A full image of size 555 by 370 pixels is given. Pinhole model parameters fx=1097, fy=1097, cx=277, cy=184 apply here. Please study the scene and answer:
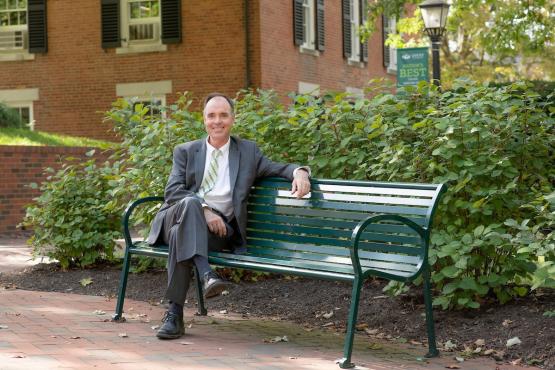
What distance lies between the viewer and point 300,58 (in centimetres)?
2642

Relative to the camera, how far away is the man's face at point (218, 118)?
23.3ft

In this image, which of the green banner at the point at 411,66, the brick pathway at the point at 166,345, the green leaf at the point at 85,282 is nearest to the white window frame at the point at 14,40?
the green banner at the point at 411,66

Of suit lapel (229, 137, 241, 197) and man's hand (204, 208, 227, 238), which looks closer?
man's hand (204, 208, 227, 238)

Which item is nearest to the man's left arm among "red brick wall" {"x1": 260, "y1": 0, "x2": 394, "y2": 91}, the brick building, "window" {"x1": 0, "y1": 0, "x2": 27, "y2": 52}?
the brick building

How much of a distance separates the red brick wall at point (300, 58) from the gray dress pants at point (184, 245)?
1745 cm

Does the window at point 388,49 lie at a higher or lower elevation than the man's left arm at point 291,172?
higher

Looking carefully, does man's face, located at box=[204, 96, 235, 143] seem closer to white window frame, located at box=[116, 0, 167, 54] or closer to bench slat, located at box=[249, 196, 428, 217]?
bench slat, located at box=[249, 196, 428, 217]

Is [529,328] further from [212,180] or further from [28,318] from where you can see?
[28,318]

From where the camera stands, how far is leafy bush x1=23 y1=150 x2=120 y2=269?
386 inches

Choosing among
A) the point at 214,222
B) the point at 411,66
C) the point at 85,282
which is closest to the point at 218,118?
the point at 214,222

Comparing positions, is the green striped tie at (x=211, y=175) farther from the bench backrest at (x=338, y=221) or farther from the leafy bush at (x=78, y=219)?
the leafy bush at (x=78, y=219)

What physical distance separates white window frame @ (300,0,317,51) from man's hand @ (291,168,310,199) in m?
20.5

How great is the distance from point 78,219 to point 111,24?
16.0 metres

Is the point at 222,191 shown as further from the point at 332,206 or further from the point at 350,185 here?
the point at 350,185
